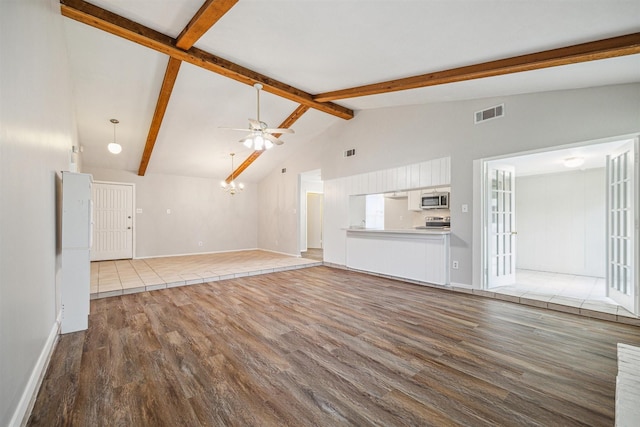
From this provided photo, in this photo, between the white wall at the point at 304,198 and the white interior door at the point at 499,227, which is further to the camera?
the white wall at the point at 304,198

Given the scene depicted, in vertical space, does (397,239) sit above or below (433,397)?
above

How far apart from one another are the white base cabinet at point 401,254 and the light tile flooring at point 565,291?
0.91 m

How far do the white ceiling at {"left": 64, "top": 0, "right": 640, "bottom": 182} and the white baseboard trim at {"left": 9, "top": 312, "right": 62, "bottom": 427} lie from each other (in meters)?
3.63

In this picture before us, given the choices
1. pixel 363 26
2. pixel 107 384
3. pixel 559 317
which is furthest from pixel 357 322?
pixel 363 26

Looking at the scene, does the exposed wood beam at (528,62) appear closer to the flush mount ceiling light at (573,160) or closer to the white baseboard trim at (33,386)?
the flush mount ceiling light at (573,160)

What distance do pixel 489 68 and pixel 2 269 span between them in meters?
4.58

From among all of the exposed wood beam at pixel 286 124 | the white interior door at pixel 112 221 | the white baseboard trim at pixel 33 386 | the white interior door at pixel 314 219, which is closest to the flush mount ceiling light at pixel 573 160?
the exposed wood beam at pixel 286 124

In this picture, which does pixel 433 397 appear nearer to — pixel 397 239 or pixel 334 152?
pixel 397 239

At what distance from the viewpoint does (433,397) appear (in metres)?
1.83

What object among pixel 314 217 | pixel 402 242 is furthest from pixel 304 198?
pixel 402 242

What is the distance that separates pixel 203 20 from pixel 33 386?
364cm

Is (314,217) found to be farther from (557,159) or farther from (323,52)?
(557,159)

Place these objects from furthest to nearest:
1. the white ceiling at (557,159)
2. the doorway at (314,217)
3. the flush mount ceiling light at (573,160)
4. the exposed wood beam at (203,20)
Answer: the doorway at (314,217) → the flush mount ceiling light at (573,160) → the white ceiling at (557,159) → the exposed wood beam at (203,20)

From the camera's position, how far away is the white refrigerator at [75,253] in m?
2.92
